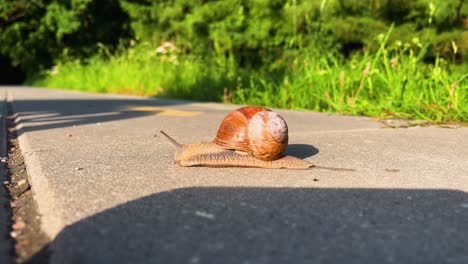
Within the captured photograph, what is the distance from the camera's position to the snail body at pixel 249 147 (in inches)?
103

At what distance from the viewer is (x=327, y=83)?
6.33 metres

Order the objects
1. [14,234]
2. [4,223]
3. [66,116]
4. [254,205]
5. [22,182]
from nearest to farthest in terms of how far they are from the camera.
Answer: [14,234], [4,223], [254,205], [22,182], [66,116]

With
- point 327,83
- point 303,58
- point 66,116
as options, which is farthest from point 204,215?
point 303,58

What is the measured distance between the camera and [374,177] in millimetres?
2459

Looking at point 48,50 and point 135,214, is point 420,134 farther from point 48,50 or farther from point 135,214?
point 48,50

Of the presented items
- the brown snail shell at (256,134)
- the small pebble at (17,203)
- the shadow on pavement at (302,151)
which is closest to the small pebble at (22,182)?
the small pebble at (17,203)

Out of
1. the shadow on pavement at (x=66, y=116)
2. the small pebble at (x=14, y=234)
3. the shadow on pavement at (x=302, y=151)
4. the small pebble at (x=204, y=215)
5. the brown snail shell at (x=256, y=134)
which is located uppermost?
the brown snail shell at (x=256, y=134)

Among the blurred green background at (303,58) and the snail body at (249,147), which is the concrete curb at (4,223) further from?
the blurred green background at (303,58)

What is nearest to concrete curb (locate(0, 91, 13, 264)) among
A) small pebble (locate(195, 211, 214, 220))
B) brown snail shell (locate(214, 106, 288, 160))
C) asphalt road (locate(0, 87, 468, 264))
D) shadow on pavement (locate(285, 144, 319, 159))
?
asphalt road (locate(0, 87, 468, 264))

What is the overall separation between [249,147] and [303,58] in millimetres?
5863

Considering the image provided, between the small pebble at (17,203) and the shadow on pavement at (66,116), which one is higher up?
the small pebble at (17,203)

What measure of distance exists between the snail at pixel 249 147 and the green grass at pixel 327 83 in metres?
2.47

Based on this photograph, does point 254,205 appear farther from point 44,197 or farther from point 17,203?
point 17,203

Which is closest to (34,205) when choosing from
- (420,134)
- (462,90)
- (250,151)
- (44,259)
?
(44,259)
